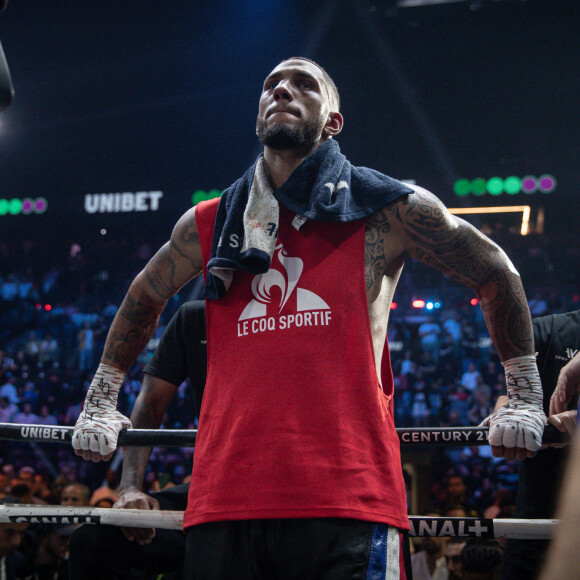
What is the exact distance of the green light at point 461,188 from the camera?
39.5 feet

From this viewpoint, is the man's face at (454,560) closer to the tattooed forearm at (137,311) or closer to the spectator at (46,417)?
the tattooed forearm at (137,311)

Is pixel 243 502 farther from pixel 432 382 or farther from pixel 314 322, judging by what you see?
pixel 432 382

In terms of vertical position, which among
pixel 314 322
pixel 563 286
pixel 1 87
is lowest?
pixel 314 322

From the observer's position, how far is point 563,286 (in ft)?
35.2

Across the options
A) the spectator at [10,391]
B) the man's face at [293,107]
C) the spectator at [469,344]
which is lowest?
the man's face at [293,107]

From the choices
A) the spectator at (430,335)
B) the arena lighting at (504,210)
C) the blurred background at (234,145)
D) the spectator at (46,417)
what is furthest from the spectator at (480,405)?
the spectator at (46,417)

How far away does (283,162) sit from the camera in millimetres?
1911

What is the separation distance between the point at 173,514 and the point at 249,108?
11243 millimetres

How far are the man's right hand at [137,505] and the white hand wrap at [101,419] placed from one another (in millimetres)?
398

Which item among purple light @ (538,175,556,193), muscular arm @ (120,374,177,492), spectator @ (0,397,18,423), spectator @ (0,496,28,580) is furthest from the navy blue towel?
purple light @ (538,175,556,193)

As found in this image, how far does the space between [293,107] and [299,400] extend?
2.86ft

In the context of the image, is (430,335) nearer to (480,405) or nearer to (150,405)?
(480,405)

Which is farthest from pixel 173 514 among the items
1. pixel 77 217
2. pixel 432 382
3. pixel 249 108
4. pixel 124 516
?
pixel 77 217

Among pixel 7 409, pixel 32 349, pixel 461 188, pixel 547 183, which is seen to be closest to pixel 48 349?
pixel 32 349
